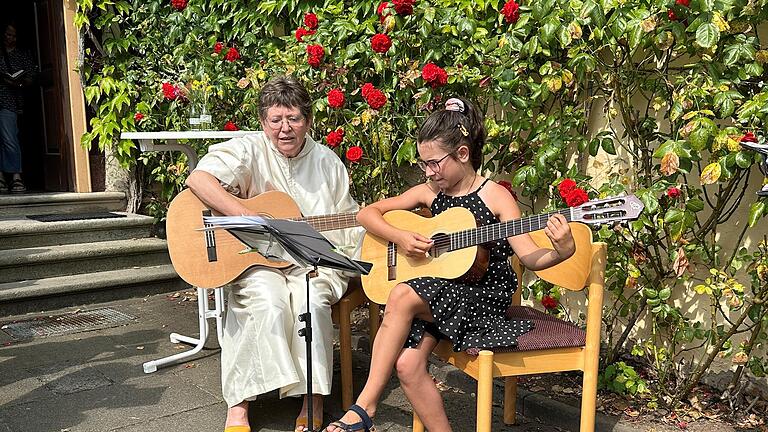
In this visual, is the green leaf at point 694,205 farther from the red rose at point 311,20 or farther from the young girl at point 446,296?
the red rose at point 311,20

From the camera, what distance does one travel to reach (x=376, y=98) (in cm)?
352

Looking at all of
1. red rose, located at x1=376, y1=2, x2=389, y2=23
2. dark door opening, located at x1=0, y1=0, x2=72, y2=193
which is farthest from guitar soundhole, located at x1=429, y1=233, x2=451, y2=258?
dark door opening, located at x1=0, y1=0, x2=72, y2=193

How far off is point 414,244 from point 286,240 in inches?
25.6

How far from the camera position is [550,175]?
3.27m

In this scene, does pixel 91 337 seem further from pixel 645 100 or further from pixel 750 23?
pixel 750 23

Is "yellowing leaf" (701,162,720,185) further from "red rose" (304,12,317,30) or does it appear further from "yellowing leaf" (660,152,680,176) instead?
"red rose" (304,12,317,30)

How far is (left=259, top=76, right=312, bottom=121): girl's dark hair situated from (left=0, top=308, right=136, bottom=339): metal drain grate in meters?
2.20

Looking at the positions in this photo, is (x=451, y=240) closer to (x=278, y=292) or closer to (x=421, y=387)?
(x=421, y=387)

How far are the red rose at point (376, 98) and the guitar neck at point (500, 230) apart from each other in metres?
1.17

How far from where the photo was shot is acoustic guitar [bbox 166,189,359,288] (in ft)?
10.3

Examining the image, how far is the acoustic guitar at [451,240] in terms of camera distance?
2.21m

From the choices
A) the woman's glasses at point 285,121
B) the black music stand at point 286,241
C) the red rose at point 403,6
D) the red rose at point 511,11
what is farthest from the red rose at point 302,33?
the black music stand at point 286,241

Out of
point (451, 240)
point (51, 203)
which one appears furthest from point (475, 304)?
point (51, 203)

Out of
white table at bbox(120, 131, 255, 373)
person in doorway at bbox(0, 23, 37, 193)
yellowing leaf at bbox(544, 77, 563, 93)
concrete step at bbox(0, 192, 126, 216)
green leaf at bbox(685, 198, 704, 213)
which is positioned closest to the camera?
green leaf at bbox(685, 198, 704, 213)
